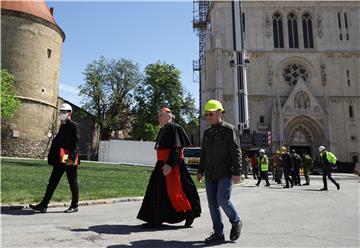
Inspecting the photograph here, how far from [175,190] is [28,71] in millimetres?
37688

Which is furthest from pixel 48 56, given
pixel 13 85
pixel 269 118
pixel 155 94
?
pixel 269 118

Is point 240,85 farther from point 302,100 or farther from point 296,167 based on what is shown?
point 296,167

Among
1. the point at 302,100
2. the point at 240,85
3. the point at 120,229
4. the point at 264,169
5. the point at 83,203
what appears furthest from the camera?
the point at 302,100

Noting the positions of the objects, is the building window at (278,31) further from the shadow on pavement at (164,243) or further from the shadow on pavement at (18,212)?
the shadow on pavement at (164,243)

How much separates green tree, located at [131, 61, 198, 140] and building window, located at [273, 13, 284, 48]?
563 inches

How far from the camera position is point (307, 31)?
47469mm

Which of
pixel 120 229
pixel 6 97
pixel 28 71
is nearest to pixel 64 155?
pixel 120 229

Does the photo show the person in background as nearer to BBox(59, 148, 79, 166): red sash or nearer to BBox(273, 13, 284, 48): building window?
BBox(59, 148, 79, 166): red sash

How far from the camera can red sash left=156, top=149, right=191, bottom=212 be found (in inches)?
203

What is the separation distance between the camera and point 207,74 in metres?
47.2

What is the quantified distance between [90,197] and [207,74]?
40.7 m

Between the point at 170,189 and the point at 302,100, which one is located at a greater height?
the point at 302,100

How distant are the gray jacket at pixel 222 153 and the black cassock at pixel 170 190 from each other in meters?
0.68

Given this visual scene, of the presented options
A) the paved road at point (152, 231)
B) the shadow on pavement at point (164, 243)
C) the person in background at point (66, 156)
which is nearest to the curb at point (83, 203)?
the paved road at point (152, 231)
